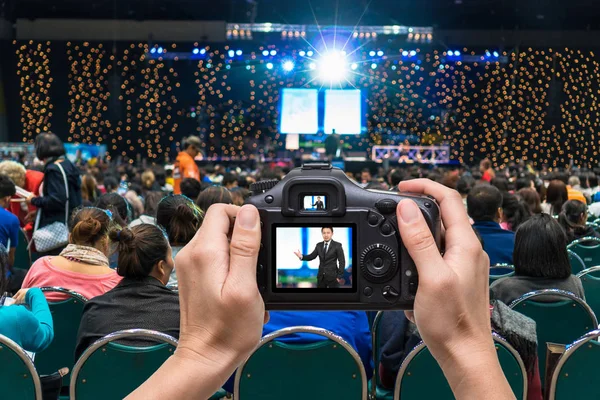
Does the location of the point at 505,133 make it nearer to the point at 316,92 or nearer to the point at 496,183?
the point at 316,92

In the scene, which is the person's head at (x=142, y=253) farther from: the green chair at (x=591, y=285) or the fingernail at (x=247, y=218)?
the green chair at (x=591, y=285)

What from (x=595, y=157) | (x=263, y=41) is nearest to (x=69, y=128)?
(x=263, y=41)

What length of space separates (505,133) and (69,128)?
37.2 feet

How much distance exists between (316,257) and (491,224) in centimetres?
358

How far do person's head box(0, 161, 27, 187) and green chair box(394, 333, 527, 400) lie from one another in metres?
4.27

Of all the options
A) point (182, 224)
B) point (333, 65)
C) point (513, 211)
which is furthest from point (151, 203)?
point (333, 65)

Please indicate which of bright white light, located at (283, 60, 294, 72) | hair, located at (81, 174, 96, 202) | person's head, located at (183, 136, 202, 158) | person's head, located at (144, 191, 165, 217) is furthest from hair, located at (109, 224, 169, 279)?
bright white light, located at (283, 60, 294, 72)

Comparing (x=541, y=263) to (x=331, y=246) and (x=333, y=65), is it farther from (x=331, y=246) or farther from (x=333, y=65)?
(x=333, y=65)

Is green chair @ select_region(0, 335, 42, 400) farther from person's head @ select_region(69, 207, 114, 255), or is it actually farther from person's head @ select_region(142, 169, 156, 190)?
person's head @ select_region(142, 169, 156, 190)

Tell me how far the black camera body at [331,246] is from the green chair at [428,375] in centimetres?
123

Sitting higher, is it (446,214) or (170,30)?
(170,30)

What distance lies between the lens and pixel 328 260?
0.89 meters

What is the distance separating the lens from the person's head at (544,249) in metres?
2.93

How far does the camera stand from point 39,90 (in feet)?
63.5
